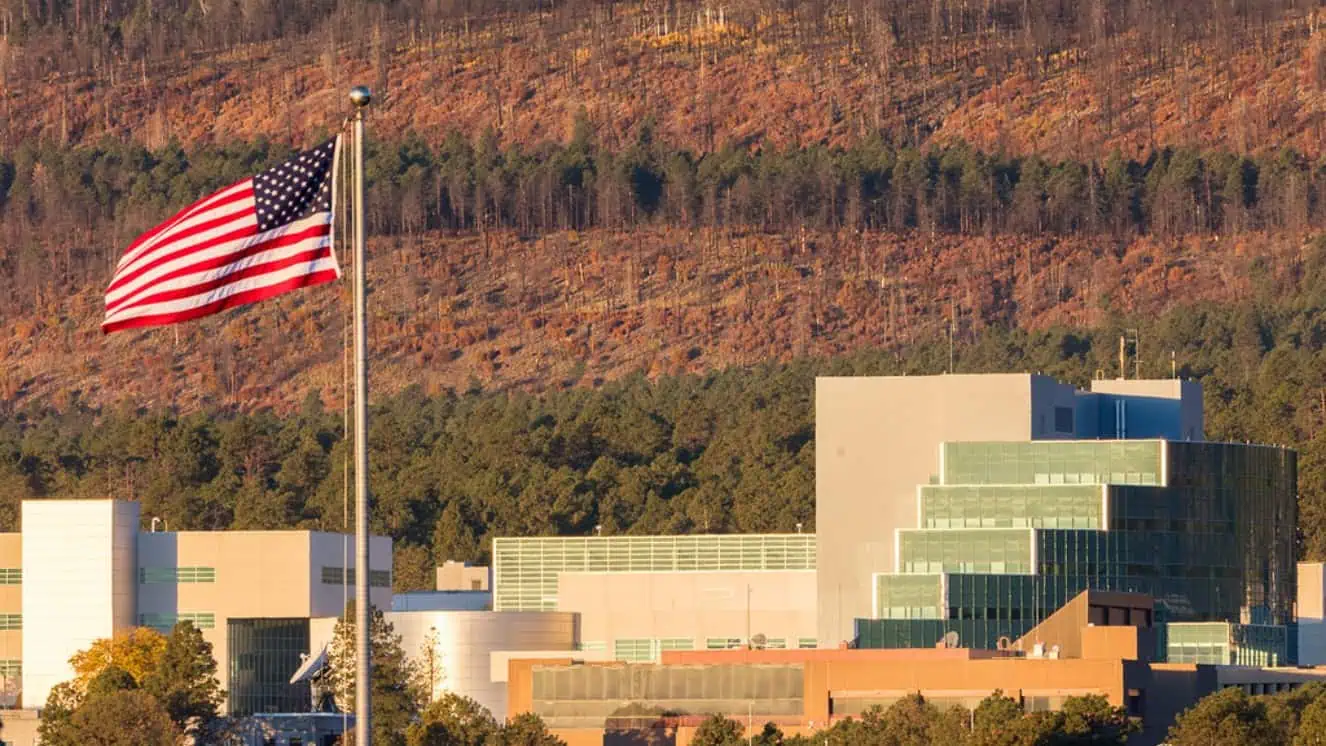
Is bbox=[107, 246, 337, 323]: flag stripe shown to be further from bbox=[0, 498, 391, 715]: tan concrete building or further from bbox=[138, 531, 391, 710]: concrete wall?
bbox=[138, 531, 391, 710]: concrete wall

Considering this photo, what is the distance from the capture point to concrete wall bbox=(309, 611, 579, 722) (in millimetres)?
193375

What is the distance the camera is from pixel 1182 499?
19800 cm

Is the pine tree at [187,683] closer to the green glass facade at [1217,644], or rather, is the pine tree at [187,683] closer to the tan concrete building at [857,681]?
the tan concrete building at [857,681]

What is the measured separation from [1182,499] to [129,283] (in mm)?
140397

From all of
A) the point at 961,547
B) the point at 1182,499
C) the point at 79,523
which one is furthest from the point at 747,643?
the point at 79,523

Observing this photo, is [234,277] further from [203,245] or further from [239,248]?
[203,245]

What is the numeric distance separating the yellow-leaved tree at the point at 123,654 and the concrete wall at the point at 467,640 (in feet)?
34.5

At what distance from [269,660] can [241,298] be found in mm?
138323

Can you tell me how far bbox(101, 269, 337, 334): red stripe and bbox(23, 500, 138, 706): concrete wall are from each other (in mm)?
134452

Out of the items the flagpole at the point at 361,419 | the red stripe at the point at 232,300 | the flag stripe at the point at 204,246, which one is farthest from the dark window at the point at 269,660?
the red stripe at the point at 232,300

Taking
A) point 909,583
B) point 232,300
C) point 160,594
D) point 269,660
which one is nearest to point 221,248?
point 232,300

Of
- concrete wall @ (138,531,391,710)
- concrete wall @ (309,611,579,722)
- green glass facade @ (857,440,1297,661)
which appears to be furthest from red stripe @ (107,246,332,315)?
concrete wall @ (138,531,391,710)

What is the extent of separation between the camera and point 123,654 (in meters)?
187

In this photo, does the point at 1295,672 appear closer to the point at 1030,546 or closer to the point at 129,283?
the point at 1030,546
